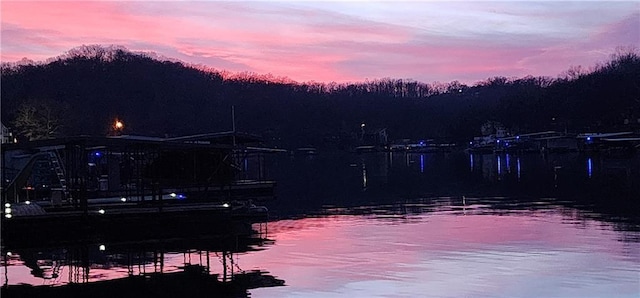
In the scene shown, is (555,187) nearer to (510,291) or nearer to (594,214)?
(594,214)

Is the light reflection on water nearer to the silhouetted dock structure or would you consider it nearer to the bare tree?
the silhouetted dock structure

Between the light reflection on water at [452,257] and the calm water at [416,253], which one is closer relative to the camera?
the light reflection on water at [452,257]

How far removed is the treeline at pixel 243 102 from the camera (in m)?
130

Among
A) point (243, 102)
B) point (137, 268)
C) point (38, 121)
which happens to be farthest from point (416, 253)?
point (243, 102)

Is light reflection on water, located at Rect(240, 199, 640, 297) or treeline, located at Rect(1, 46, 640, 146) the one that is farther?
treeline, located at Rect(1, 46, 640, 146)

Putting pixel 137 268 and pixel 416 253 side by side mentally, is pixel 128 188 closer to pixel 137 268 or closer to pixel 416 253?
pixel 137 268

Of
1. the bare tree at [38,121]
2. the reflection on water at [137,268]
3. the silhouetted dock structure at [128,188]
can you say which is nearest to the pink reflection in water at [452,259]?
the reflection on water at [137,268]

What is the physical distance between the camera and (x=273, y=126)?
176 metres

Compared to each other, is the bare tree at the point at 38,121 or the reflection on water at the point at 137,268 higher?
the bare tree at the point at 38,121

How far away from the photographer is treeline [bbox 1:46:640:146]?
130125mm

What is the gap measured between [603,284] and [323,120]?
17123cm

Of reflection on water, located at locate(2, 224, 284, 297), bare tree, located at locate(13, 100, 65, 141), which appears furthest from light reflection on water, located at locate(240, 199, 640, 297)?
bare tree, located at locate(13, 100, 65, 141)

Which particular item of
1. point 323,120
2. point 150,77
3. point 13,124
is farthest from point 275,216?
point 323,120

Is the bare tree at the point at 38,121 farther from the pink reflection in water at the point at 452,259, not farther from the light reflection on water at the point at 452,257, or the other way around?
the pink reflection in water at the point at 452,259
